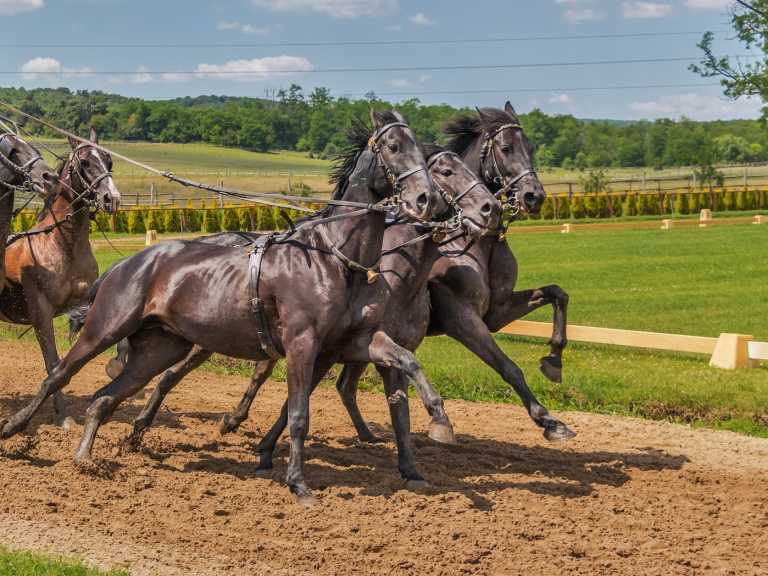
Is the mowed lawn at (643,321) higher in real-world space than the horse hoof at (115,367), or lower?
lower

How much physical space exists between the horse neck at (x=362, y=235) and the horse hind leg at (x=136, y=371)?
5.32 ft

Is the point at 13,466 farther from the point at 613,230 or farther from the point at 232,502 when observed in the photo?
the point at 613,230

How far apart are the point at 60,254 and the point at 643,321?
10717mm

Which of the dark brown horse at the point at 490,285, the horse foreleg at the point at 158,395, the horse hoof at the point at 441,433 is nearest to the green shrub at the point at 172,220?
the dark brown horse at the point at 490,285

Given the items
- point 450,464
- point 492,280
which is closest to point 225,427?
point 450,464

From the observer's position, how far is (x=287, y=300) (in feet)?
24.1

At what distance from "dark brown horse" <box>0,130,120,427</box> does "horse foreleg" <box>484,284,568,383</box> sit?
3.79m

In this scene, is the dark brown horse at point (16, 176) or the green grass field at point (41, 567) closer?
the green grass field at point (41, 567)

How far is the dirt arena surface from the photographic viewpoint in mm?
5973

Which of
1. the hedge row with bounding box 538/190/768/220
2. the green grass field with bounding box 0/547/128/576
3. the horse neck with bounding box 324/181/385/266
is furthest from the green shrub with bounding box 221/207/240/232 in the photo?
the green grass field with bounding box 0/547/128/576

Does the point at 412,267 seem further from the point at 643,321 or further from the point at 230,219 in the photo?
the point at 230,219

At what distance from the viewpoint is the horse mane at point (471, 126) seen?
9.04m

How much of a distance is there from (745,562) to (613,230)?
33.8 meters

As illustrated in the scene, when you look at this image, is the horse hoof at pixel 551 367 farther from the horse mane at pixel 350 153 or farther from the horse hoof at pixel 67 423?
the horse hoof at pixel 67 423
